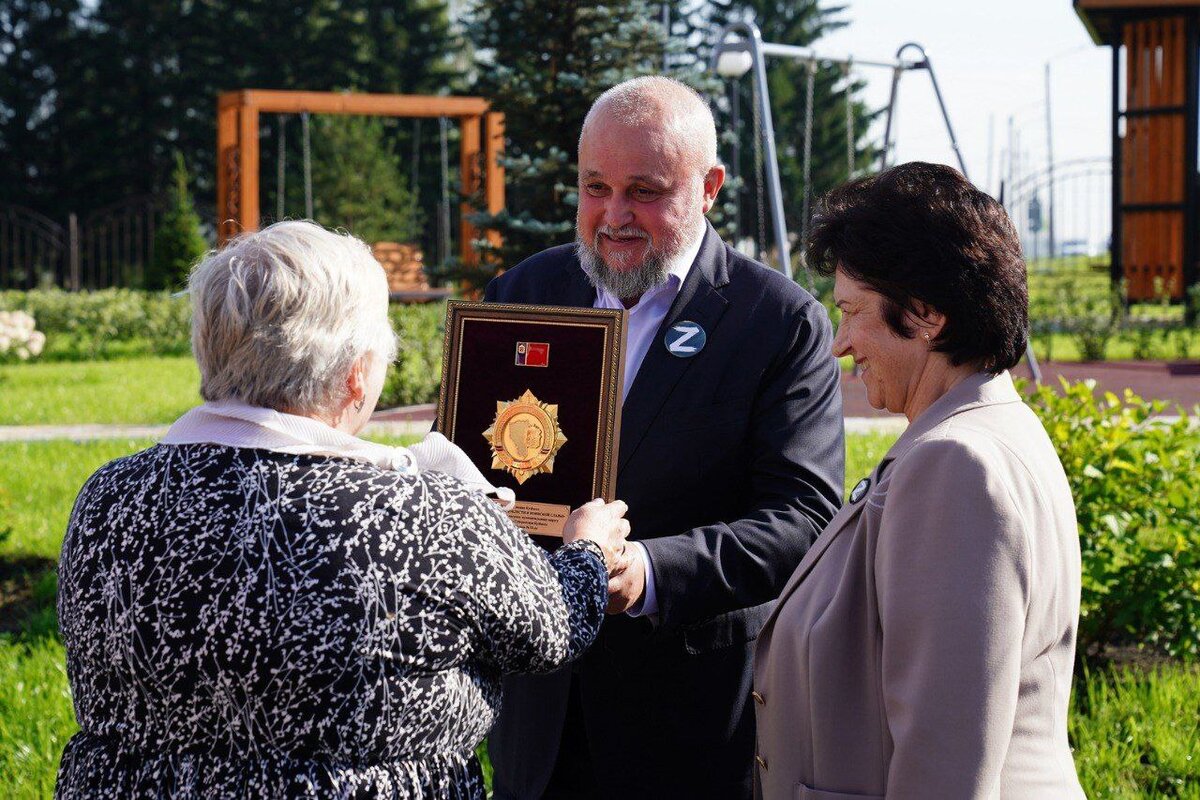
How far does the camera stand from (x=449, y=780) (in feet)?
6.31

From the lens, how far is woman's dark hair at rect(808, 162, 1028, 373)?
1992mm

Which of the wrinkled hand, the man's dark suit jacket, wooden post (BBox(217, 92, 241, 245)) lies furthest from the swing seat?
the wrinkled hand

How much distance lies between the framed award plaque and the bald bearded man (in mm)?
209

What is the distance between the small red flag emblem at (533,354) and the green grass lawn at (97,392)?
7917 mm

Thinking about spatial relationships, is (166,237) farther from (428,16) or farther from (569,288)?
(569,288)

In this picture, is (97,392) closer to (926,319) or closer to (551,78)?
(551,78)

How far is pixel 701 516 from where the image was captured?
2.71 m

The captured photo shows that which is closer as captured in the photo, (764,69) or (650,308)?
(650,308)

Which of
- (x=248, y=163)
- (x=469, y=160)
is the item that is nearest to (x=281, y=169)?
(x=248, y=163)

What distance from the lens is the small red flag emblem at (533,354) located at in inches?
99.8

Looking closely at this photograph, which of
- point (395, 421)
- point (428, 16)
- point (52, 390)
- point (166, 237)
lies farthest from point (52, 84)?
point (395, 421)

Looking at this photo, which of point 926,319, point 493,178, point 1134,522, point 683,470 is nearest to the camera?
point 926,319

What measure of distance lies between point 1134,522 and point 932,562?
10.5 ft

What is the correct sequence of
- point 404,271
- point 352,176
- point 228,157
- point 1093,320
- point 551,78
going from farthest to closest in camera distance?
point 352,176 < point 404,271 < point 228,157 < point 1093,320 < point 551,78
